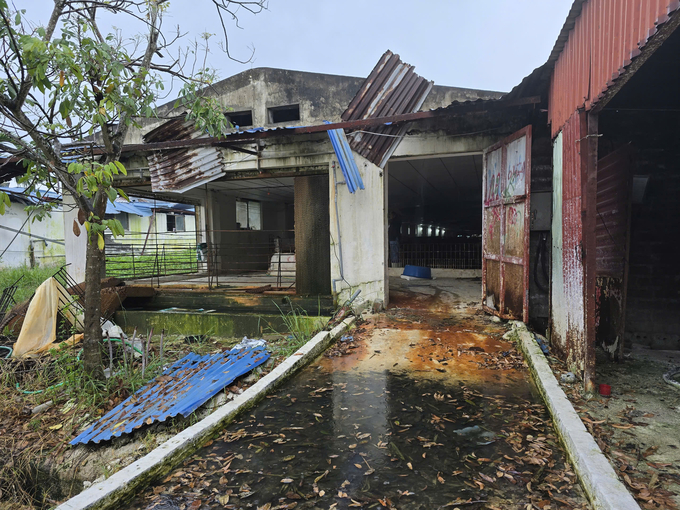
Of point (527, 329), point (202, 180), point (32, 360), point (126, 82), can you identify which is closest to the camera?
point (126, 82)

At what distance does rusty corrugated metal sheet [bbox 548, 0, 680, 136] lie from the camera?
2.48 metres

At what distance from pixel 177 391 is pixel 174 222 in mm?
23172

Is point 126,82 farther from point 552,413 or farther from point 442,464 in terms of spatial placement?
point 552,413

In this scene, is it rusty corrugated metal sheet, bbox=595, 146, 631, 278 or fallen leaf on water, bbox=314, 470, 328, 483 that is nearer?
fallen leaf on water, bbox=314, 470, 328, 483

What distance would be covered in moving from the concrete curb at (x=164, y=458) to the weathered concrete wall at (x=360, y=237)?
3.29m

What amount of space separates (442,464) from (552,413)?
3.93 feet

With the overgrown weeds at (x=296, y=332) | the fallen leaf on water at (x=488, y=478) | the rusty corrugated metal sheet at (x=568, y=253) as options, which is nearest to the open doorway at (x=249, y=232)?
the overgrown weeds at (x=296, y=332)

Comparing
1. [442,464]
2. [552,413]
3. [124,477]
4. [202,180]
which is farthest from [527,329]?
[202,180]

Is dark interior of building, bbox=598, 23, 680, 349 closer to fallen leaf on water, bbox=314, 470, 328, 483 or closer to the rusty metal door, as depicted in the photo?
the rusty metal door

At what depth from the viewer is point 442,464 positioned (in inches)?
105

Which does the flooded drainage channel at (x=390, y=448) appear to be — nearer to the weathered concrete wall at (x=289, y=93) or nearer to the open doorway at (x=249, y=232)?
the open doorway at (x=249, y=232)

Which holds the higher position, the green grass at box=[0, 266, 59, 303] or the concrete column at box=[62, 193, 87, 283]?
the concrete column at box=[62, 193, 87, 283]

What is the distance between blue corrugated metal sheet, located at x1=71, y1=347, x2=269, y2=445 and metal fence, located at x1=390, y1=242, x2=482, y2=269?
8.34 m

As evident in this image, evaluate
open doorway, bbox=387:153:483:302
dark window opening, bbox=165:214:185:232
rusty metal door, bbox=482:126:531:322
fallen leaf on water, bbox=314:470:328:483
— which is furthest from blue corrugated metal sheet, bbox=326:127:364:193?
dark window opening, bbox=165:214:185:232
